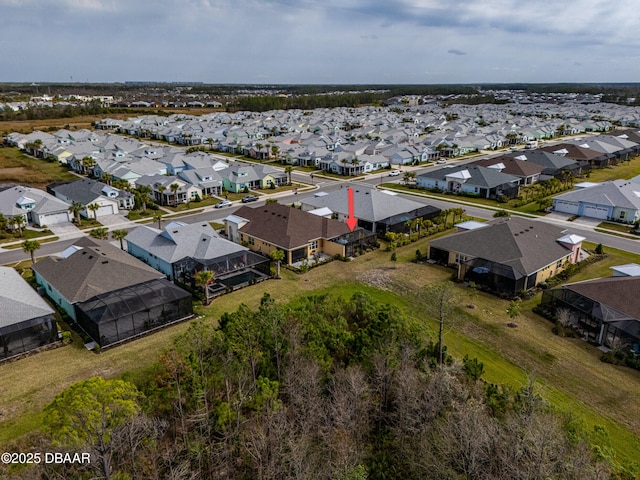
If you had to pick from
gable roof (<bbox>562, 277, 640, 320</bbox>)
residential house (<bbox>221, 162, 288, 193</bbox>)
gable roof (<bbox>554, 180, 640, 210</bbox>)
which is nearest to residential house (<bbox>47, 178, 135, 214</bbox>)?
residential house (<bbox>221, 162, 288, 193</bbox>)

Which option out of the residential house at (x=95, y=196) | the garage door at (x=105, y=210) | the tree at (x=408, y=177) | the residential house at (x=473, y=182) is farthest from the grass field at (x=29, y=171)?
the residential house at (x=473, y=182)

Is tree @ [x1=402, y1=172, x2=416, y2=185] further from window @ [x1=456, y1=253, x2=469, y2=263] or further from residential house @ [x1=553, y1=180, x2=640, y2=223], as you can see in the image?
window @ [x1=456, y1=253, x2=469, y2=263]

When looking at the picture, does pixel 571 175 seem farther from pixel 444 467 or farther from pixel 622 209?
pixel 444 467

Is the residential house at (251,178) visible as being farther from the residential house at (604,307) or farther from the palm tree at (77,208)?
the residential house at (604,307)

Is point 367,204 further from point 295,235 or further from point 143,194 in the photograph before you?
point 143,194

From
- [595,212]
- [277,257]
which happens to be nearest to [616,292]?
[277,257]

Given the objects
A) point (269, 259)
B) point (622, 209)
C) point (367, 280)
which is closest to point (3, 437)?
point (269, 259)
